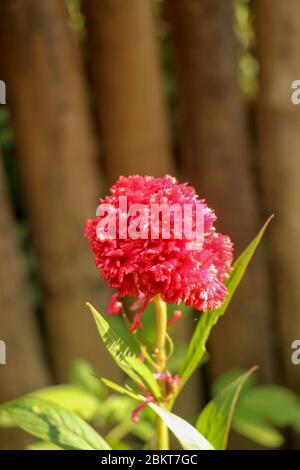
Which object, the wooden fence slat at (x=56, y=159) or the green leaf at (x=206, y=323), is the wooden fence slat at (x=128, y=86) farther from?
the green leaf at (x=206, y=323)

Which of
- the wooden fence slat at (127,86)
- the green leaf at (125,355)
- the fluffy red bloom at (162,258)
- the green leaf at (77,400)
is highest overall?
the wooden fence slat at (127,86)

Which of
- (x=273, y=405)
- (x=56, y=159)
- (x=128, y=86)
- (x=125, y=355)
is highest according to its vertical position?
(x=128, y=86)

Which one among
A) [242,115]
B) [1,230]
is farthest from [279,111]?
[1,230]

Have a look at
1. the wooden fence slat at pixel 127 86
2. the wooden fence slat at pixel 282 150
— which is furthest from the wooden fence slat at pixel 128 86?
the wooden fence slat at pixel 282 150

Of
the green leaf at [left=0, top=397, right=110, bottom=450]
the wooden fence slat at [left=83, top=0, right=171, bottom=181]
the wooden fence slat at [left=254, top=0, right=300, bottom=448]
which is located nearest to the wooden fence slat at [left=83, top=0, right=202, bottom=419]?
the wooden fence slat at [left=83, top=0, right=171, bottom=181]

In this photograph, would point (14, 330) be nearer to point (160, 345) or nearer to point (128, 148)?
point (128, 148)

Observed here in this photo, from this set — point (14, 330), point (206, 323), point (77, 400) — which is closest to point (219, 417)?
point (206, 323)
